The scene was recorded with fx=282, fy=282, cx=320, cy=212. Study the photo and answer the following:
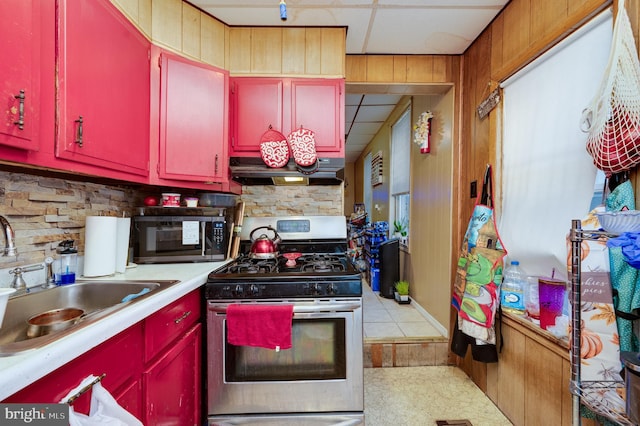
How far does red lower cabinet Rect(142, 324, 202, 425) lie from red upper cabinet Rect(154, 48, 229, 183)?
0.94 metres

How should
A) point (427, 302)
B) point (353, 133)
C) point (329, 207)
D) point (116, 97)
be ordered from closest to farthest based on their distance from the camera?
point (116, 97), point (329, 207), point (427, 302), point (353, 133)

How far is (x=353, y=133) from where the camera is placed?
5074 millimetres

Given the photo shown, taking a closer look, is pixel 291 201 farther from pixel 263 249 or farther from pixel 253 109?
pixel 253 109

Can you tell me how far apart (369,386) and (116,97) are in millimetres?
2327

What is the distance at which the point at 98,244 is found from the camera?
4.49 feet

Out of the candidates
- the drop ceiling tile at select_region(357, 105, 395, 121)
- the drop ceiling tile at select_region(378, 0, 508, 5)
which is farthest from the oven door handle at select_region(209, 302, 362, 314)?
the drop ceiling tile at select_region(357, 105, 395, 121)

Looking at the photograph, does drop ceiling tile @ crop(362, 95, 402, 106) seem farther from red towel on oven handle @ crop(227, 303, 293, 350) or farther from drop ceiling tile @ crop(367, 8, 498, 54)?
red towel on oven handle @ crop(227, 303, 293, 350)

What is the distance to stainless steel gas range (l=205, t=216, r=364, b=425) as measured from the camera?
147cm

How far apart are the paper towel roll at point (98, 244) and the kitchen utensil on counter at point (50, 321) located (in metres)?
0.29

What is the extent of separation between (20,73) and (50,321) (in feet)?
2.84

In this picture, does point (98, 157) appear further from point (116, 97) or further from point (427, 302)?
point (427, 302)

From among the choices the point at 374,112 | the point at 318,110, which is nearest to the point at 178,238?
the point at 318,110

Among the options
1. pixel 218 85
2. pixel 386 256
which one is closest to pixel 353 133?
pixel 386 256

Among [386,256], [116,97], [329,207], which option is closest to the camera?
[116,97]
